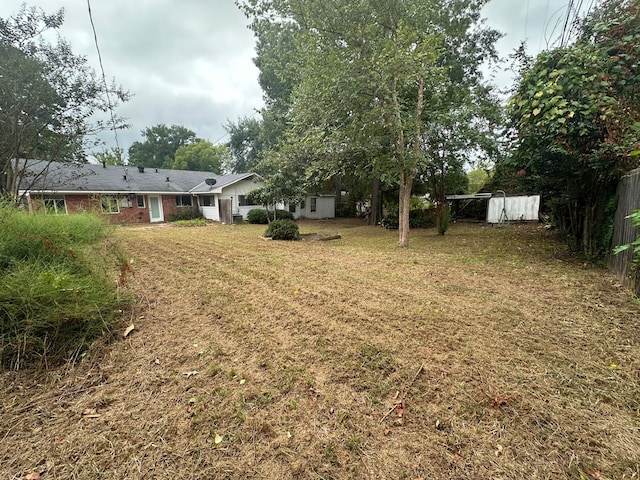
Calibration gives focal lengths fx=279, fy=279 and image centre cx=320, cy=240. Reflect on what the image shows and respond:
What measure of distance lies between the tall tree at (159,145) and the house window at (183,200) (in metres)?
23.9

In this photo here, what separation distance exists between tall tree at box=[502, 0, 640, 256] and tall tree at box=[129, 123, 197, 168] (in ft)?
142

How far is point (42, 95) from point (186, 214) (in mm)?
11406

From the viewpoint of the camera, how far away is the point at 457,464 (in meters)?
1.52

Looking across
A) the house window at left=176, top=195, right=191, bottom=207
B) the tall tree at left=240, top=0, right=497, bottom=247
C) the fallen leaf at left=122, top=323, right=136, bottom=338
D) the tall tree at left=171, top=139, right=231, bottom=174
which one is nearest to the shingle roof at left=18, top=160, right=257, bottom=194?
the house window at left=176, top=195, right=191, bottom=207

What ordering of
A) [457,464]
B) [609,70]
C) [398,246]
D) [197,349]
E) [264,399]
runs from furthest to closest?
[398,246], [609,70], [197,349], [264,399], [457,464]

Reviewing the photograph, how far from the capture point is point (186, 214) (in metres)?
18.8

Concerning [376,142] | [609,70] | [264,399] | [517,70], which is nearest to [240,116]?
[376,142]

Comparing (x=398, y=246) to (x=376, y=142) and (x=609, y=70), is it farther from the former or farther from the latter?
(x=609, y=70)

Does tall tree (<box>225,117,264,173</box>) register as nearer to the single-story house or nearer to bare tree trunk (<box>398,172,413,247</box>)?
the single-story house

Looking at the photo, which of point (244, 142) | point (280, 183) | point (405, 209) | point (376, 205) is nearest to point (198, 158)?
point (244, 142)

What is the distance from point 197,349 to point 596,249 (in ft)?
23.6

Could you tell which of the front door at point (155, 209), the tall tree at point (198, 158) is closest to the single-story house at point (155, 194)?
the front door at point (155, 209)

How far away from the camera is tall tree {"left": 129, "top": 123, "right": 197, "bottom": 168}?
41500 millimetres

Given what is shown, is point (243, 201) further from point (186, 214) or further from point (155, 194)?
point (155, 194)
